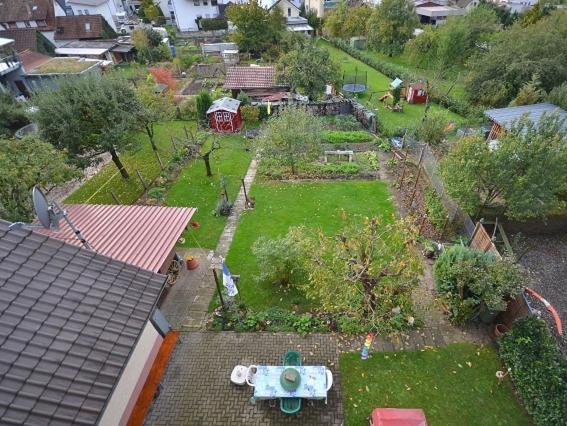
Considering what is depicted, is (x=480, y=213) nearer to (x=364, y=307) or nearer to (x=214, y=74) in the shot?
(x=364, y=307)

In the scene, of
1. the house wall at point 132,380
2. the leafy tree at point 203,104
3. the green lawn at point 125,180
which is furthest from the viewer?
the leafy tree at point 203,104

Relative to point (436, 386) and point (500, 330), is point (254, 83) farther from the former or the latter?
point (436, 386)

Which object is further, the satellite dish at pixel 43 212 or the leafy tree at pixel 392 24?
the leafy tree at pixel 392 24

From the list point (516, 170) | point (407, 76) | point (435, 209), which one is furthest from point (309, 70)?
point (516, 170)

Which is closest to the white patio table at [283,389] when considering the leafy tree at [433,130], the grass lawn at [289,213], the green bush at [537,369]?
the grass lawn at [289,213]

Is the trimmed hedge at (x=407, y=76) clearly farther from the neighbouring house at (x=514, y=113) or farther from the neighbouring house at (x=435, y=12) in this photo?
the neighbouring house at (x=435, y=12)

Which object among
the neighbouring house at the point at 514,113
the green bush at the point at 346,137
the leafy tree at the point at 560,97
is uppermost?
the leafy tree at the point at 560,97

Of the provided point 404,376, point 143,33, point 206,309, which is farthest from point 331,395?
point 143,33

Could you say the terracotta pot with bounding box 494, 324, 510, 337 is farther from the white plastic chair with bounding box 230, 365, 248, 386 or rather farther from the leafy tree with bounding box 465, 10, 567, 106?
the leafy tree with bounding box 465, 10, 567, 106

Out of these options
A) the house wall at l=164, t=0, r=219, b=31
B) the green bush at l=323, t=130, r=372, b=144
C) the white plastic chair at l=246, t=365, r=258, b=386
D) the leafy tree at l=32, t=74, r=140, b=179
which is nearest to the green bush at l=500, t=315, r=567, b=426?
the white plastic chair at l=246, t=365, r=258, b=386
